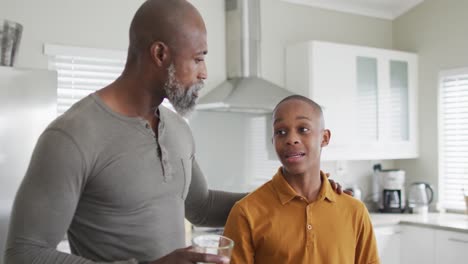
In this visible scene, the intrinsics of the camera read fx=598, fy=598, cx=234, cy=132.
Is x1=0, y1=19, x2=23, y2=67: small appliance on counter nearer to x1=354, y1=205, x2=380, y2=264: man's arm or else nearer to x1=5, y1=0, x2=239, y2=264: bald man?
x1=5, y1=0, x2=239, y2=264: bald man

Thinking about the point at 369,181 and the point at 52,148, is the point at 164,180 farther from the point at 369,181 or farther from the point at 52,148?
the point at 369,181

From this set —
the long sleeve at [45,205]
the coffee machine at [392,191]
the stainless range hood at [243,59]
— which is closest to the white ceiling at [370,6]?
the stainless range hood at [243,59]

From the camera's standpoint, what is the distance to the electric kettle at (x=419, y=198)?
4.64 m

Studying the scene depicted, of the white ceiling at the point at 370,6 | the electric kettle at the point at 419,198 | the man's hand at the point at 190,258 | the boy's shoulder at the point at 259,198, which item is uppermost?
the white ceiling at the point at 370,6

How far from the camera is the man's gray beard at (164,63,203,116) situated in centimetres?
142

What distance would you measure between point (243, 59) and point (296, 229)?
2.47 metres

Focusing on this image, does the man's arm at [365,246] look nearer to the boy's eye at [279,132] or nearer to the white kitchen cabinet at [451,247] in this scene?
the boy's eye at [279,132]

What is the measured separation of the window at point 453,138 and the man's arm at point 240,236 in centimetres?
338

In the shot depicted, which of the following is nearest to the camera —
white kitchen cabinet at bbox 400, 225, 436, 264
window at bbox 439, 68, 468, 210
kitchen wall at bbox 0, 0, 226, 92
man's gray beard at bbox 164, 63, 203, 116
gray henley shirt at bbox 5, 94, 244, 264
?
gray henley shirt at bbox 5, 94, 244, 264

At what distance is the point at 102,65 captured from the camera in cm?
360

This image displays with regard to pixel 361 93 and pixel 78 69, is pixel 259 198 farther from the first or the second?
pixel 361 93

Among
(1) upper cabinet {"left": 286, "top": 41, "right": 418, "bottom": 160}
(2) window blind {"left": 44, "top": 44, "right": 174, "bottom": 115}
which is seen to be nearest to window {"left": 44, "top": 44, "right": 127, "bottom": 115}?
(2) window blind {"left": 44, "top": 44, "right": 174, "bottom": 115}

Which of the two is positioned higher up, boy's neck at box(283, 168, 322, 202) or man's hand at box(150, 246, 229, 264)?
boy's neck at box(283, 168, 322, 202)

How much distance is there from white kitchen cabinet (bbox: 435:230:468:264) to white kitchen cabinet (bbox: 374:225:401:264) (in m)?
0.29
